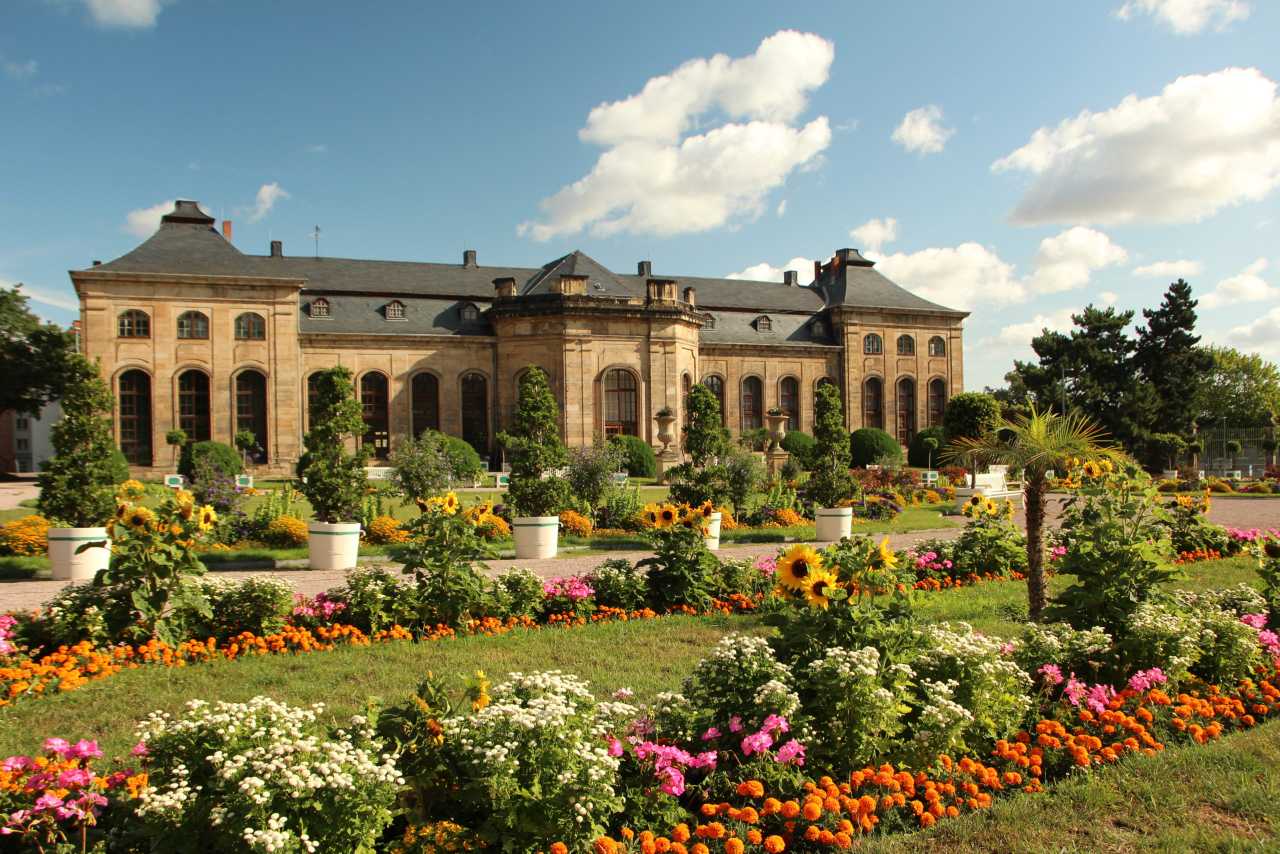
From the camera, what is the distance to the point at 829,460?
683 inches

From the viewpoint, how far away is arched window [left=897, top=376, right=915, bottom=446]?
149ft

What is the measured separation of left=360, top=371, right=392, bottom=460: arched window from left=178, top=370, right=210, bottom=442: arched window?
6.33 m

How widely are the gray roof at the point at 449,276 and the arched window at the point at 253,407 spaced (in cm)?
435

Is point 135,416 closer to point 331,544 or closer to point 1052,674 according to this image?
point 331,544

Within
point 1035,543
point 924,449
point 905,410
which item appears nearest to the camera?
point 1035,543

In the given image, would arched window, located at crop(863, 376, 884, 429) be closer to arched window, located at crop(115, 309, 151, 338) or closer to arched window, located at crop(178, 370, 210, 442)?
arched window, located at crop(178, 370, 210, 442)

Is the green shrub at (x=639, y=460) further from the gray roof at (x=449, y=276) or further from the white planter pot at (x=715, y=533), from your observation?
the white planter pot at (x=715, y=533)

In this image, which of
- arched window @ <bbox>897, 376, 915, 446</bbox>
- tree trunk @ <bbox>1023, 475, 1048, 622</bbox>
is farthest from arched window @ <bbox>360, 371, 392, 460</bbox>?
tree trunk @ <bbox>1023, 475, 1048, 622</bbox>

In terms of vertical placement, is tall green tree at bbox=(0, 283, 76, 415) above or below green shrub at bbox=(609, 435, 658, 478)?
above

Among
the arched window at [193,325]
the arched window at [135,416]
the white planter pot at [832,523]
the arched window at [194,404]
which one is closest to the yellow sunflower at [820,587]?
the white planter pot at [832,523]

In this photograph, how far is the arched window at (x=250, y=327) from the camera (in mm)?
34281

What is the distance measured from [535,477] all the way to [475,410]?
24199mm

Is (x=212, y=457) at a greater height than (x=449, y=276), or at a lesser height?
lesser

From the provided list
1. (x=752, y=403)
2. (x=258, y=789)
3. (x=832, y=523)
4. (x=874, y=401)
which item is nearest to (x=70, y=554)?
(x=258, y=789)
